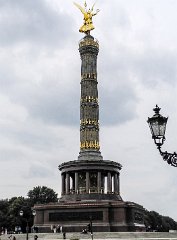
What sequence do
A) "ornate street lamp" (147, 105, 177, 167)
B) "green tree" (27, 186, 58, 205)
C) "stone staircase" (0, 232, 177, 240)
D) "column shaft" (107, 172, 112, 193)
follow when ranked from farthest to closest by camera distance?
"green tree" (27, 186, 58, 205)
"column shaft" (107, 172, 112, 193)
"stone staircase" (0, 232, 177, 240)
"ornate street lamp" (147, 105, 177, 167)

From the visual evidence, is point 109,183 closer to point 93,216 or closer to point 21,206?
point 93,216

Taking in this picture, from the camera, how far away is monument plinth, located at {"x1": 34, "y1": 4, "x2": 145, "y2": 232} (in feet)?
174

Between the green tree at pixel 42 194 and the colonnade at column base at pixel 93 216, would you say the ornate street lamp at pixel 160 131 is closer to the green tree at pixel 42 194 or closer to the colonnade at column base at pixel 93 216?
the colonnade at column base at pixel 93 216

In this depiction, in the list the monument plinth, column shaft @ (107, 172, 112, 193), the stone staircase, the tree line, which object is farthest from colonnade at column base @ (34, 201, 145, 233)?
the tree line

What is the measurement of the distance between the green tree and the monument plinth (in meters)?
26.0

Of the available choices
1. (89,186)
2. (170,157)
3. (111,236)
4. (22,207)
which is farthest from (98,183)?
(170,157)

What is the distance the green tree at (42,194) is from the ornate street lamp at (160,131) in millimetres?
78758

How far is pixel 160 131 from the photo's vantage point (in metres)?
8.94

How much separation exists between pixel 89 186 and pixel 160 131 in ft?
162

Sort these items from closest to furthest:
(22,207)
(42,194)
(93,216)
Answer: (93,216) → (22,207) → (42,194)

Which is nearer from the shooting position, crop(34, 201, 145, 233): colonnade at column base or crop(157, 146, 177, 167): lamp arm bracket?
crop(157, 146, 177, 167): lamp arm bracket

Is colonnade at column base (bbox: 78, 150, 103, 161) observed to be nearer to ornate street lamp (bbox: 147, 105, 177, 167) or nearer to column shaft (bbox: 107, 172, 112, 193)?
column shaft (bbox: 107, 172, 112, 193)

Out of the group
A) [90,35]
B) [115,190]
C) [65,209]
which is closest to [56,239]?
[65,209]

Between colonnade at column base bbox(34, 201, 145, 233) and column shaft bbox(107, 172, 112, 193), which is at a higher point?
column shaft bbox(107, 172, 112, 193)
